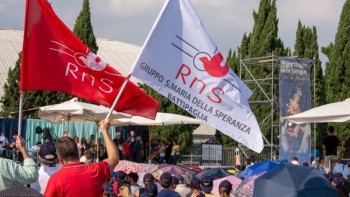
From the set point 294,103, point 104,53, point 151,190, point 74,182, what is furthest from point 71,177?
point 104,53

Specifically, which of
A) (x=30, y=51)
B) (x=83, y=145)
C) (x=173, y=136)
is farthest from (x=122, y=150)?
(x=30, y=51)

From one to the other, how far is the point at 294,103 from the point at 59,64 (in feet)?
64.8

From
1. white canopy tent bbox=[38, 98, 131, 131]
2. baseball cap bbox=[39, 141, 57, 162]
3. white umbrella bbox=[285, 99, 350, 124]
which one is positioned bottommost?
baseball cap bbox=[39, 141, 57, 162]

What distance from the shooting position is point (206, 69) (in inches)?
388

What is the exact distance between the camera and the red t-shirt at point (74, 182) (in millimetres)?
6617

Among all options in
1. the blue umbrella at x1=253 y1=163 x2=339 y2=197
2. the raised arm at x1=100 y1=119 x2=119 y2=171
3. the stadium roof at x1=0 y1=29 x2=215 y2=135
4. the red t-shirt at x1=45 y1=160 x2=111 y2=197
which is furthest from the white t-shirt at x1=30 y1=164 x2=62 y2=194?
the stadium roof at x1=0 y1=29 x2=215 y2=135

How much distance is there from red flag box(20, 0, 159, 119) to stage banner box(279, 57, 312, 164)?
18806mm

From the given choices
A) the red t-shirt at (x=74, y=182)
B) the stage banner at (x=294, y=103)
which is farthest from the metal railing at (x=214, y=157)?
the red t-shirt at (x=74, y=182)

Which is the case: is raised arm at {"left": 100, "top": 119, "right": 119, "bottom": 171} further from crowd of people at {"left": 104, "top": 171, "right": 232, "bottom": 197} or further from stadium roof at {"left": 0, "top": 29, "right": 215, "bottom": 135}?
stadium roof at {"left": 0, "top": 29, "right": 215, "bottom": 135}

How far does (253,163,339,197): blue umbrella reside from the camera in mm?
9422

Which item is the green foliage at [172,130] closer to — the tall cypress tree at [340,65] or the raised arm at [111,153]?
the tall cypress tree at [340,65]

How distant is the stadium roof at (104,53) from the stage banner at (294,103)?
23373 mm

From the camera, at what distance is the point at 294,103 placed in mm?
29578

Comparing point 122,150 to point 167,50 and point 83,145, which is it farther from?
point 167,50
